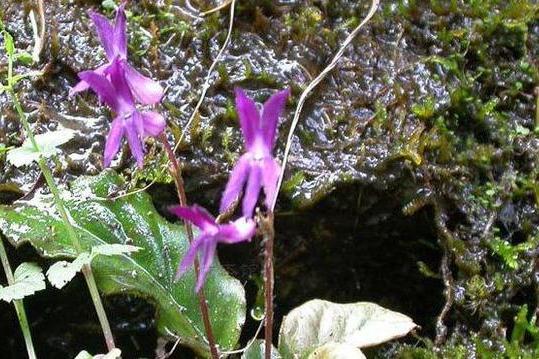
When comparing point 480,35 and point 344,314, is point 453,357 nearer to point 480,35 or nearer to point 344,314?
point 344,314

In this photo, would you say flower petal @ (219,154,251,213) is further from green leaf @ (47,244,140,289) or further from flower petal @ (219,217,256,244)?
green leaf @ (47,244,140,289)

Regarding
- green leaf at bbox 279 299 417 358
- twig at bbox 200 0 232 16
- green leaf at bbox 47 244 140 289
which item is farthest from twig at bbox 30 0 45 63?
green leaf at bbox 279 299 417 358

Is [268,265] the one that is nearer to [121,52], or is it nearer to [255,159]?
[255,159]

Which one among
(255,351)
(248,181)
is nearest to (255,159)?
(248,181)

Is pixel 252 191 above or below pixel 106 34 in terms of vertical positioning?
below

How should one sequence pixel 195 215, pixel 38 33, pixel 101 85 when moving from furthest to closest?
pixel 38 33, pixel 101 85, pixel 195 215

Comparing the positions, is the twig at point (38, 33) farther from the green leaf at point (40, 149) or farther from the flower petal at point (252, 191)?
the flower petal at point (252, 191)

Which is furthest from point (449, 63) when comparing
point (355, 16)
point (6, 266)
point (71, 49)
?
point (6, 266)
